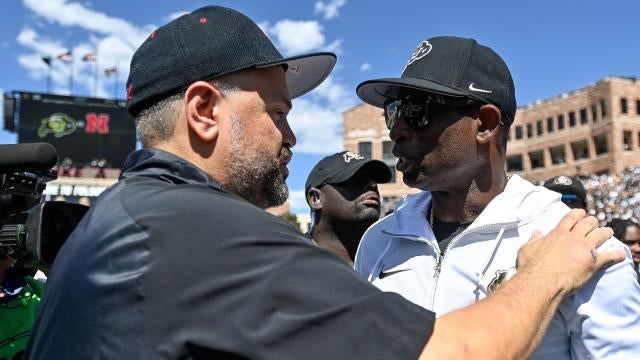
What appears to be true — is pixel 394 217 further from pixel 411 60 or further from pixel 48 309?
pixel 48 309

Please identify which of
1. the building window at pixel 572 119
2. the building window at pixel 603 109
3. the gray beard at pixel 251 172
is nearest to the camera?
the gray beard at pixel 251 172

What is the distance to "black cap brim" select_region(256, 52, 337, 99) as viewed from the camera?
2035 millimetres

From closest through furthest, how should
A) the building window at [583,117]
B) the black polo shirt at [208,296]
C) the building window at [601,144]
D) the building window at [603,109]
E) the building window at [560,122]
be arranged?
the black polo shirt at [208,296] < the building window at [603,109] < the building window at [601,144] < the building window at [583,117] < the building window at [560,122]

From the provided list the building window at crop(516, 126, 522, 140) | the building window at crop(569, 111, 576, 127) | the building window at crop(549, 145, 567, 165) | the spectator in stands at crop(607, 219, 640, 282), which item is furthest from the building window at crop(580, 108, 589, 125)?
the spectator in stands at crop(607, 219, 640, 282)

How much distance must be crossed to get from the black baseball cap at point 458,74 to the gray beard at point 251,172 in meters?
0.64

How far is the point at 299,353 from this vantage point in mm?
1227

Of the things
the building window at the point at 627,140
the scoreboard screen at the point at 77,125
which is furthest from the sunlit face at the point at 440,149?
the building window at the point at 627,140

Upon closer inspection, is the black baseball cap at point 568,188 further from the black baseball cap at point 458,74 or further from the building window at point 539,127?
the building window at point 539,127

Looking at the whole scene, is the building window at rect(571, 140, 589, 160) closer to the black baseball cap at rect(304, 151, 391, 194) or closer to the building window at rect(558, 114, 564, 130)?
the building window at rect(558, 114, 564, 130)

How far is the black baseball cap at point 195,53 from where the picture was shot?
1.66 m

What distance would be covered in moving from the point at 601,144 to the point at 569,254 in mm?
50514

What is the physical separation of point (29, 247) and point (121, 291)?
958 millimetres

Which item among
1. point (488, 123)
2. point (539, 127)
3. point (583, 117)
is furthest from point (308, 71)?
point (539, 127)

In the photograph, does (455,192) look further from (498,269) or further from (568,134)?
(568,134)
